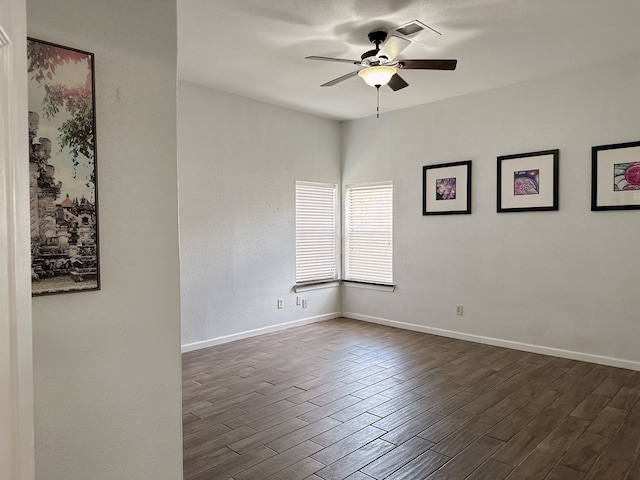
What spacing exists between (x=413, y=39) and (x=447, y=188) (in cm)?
218

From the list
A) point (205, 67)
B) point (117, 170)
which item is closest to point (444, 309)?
point (205, 67)

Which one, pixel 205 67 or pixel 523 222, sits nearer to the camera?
pixel 205 67

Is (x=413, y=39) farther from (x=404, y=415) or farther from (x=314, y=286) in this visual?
(x=314, y=286)

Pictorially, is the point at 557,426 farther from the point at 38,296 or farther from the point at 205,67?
the point at 205,67

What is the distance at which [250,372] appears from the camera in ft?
13.4

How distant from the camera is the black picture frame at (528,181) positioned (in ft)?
14.8

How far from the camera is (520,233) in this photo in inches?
187

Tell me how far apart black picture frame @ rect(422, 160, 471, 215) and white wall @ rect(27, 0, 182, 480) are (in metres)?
3.97

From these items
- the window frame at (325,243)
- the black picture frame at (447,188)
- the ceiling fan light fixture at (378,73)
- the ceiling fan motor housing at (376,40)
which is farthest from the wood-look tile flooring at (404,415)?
the ceiling fan motor housing at (376,40)

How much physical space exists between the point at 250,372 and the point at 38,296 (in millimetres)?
2679

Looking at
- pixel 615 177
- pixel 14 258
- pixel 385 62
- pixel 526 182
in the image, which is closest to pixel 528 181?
pixel 526 182

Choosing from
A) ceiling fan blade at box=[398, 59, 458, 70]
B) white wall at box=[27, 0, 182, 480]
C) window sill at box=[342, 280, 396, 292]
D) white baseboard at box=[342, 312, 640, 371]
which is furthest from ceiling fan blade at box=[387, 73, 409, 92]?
white baseboard at box=[342, 312, 640, 371]

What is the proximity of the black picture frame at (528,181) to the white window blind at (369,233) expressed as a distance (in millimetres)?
1543

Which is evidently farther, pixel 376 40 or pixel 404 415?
pixel 376 40
